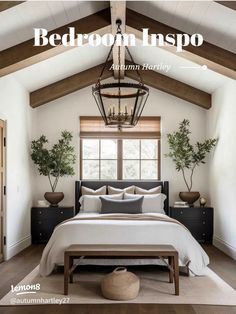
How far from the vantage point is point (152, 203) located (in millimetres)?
7129

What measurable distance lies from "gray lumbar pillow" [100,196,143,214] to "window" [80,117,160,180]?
1513mm

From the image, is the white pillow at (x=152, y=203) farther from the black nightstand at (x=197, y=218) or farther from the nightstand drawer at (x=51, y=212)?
the nightstand drawer at (x=51, y=212)

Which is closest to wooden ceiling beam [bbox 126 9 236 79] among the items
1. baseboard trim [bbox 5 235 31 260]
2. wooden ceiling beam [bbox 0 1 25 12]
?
wooden ceiling beam [bbox 0 1 25 12]

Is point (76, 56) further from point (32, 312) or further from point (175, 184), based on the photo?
point (32, 312)

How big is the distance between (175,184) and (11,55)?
439cm

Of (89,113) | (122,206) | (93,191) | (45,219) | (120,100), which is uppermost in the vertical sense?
(89,113)

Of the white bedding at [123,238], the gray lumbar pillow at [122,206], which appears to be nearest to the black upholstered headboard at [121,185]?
the gray lumbar pillow at [122,206]

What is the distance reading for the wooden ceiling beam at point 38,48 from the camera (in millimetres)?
5324

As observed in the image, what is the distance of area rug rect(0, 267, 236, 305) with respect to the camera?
4188 mm

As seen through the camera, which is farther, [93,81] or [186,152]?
[93,81]

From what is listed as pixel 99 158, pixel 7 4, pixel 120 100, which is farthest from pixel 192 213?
pixel 7 4

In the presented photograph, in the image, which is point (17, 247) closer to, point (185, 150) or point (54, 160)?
point (54, 160)

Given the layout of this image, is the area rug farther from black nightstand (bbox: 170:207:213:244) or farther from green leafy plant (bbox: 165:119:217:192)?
green leafy plant (bbox: 165:119:217:192)

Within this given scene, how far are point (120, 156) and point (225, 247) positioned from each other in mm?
2888
